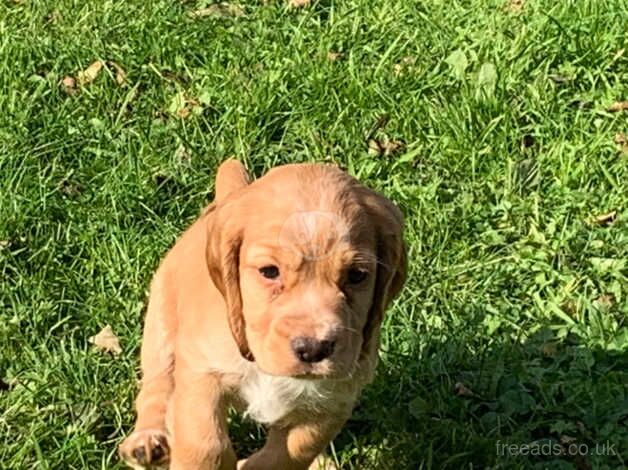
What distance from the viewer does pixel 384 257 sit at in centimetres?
342

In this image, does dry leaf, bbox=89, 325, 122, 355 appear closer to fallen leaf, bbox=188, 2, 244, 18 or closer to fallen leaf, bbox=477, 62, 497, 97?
fallen leaf, bbox=477, 62, 497, 97

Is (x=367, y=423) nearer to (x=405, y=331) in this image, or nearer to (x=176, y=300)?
(x=405, y=331)

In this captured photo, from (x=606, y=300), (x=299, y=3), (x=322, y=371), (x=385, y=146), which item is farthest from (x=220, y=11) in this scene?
(x=322, y=371)

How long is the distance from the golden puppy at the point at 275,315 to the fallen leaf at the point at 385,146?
159 centimetres

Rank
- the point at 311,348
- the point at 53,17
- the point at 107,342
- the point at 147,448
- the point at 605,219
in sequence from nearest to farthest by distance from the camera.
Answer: the point at 311,348 → the point at 147,448 → the point at 107,342 → the point at 605,219 → the point at 53,17

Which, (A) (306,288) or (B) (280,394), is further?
(B) (280,394)

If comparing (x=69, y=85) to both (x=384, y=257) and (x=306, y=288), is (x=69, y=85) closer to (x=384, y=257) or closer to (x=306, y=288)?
(x=384, y=257)

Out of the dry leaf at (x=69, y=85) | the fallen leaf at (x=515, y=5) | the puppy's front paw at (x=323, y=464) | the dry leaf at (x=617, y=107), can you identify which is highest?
the fallen leaf at (x=515, y=5)

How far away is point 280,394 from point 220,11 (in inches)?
123

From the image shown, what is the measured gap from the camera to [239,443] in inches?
169

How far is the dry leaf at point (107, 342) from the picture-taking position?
446cm

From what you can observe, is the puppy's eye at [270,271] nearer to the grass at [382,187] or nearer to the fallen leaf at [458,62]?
the grass at [382,187]

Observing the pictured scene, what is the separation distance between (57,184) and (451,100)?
177 centimetres

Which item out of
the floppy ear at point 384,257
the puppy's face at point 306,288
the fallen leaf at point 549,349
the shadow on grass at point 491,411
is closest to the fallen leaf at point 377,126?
the shadow on grass at point 491,411
